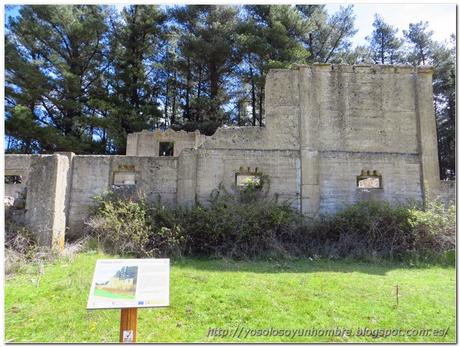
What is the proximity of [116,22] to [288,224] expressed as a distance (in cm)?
2485

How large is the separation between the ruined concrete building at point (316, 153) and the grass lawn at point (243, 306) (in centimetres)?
417

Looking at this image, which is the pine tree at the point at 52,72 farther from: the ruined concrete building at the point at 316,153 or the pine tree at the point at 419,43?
the pine tree at the point at 419,43

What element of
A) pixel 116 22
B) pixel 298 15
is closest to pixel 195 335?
pixel 298 15

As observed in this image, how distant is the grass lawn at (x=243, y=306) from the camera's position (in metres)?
5.30

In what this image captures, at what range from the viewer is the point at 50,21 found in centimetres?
2558

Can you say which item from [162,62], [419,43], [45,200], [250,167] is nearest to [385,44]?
[419,43]

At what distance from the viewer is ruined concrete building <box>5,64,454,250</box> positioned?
12.5 metres

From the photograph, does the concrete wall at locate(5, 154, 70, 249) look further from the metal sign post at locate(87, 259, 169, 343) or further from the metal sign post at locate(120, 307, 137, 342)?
the metal sign post at locate(120, 307, 137, 342)

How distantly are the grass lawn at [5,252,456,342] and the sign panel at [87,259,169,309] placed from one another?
137 centimetres

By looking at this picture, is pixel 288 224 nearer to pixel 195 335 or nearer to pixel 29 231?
pixel 195 335

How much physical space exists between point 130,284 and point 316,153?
32.8ft

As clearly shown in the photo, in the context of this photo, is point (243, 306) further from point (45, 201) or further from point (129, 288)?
point (45, 201)

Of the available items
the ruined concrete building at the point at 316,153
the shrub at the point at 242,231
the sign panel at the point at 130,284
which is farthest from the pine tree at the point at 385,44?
the sign panel at the point at 130,284

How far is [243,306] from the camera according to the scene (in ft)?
20.4
